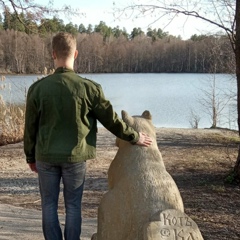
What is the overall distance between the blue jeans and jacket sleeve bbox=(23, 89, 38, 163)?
12 centimetres

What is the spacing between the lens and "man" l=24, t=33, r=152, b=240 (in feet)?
9.75

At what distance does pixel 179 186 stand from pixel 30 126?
3.92 meters

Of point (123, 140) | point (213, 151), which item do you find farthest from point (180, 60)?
point (123, 140)

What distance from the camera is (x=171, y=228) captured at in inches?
107

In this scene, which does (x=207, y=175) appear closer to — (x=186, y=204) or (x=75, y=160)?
(x=186, y=204)

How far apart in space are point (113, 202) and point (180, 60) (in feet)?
145

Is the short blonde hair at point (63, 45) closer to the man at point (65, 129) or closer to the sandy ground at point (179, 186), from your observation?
the man at point (65, 129)

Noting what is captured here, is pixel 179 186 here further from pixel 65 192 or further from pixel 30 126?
pixel 30 126

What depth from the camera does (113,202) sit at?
115 inches

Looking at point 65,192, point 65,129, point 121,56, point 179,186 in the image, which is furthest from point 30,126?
point 121,56

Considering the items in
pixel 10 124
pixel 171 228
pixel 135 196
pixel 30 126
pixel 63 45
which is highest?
pixel 63 45

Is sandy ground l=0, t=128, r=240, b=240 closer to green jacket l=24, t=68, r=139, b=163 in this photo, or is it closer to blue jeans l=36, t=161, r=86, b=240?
blue jeans l=36, t=161, r=86, b=240

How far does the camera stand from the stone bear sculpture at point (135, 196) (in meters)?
2.82

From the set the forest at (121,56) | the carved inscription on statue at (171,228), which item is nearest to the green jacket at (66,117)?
the carved inscription on statue at (171,228)
